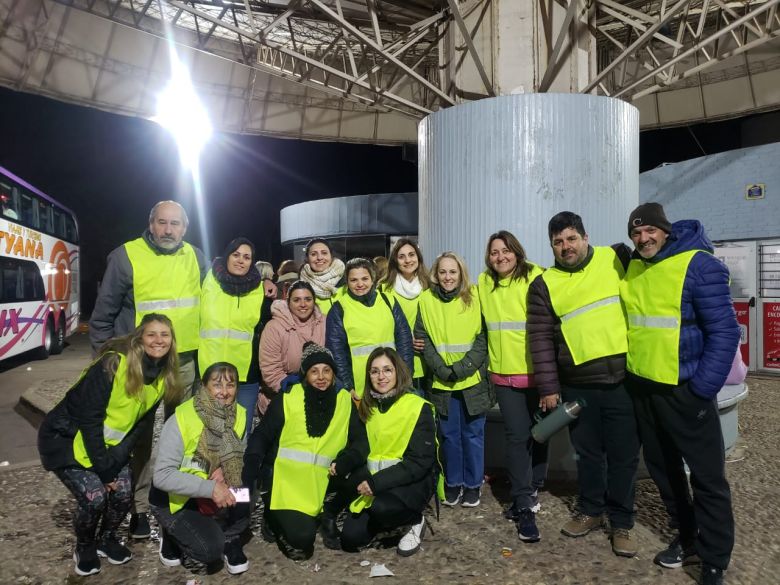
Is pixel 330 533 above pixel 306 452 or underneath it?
underneath

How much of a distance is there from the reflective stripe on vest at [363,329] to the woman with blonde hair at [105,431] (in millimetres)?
1236

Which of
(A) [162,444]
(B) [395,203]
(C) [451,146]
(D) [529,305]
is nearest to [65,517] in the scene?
(A) [162,444]

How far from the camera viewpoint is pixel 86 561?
3.07 m

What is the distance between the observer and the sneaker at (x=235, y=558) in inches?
121

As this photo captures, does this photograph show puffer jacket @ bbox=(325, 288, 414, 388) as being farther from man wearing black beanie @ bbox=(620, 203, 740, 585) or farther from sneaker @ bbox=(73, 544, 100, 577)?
sneaker @ bbox=(73, 544, 100, 577)

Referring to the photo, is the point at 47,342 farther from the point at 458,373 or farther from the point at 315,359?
the point at 458,373

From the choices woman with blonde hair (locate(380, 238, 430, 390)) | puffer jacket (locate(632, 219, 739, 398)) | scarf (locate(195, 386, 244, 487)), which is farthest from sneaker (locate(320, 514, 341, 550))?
puffer jacket (locate(632, 219, 739, 398))

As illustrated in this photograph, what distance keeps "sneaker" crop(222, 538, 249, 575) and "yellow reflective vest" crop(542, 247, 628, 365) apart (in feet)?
7.44

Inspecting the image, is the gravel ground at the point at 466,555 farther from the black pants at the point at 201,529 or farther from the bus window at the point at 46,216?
the bus window at the point at 46,216

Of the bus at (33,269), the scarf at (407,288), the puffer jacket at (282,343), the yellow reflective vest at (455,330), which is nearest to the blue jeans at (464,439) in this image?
the yellow reflective vest at (455,330)

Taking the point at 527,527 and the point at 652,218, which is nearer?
the point at 652,218

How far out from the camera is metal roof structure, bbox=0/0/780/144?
6.95 meters

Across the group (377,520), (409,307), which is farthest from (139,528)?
(409,307)

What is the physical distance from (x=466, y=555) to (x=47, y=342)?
13204 mm
